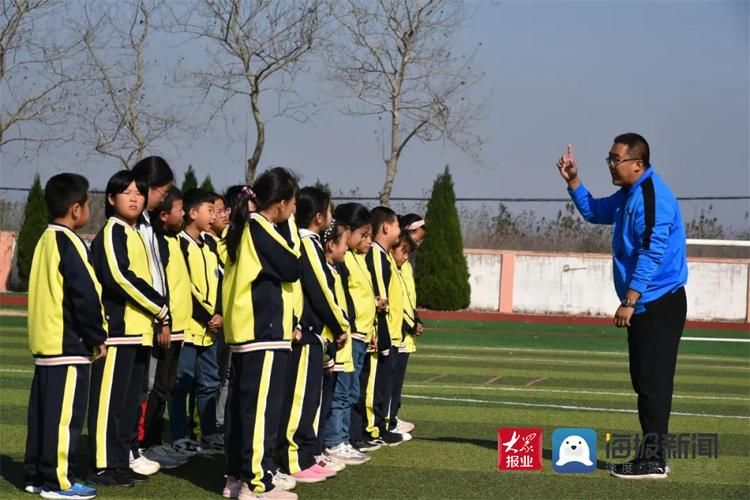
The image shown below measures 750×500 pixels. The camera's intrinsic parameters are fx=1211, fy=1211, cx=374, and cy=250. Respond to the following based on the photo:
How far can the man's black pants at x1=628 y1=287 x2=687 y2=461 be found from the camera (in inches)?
299

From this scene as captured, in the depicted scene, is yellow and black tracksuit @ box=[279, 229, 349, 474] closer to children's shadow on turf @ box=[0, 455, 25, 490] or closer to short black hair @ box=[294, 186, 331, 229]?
short black hair @ box=[294, 186, 331, 229]

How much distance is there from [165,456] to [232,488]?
140cm

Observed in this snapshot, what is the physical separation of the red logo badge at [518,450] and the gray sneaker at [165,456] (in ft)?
6.83

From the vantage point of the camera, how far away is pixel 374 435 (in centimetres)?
898

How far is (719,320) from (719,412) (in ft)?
74.7

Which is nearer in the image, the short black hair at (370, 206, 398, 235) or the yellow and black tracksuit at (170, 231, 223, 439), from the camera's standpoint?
the yellow and black tracksuit at (170, 231, 223, 439)

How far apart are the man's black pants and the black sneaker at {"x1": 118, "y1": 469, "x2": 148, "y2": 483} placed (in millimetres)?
3067

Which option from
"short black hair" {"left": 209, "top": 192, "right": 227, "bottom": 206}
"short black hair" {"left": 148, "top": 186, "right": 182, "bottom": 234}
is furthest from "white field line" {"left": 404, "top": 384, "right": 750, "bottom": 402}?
"short black hair" {"left": 148, "top": 186, "right": 182, "bottom": 234}

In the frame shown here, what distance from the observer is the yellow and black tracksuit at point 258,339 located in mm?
6637

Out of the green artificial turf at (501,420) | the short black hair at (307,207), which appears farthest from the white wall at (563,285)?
the short black hair at (307,207)

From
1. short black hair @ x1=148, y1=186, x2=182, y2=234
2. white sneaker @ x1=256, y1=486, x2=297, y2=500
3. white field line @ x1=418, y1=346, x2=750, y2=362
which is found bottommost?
white field line @ x1=418, y1=346, x2=750, y2=362

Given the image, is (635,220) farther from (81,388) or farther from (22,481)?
(22,481)

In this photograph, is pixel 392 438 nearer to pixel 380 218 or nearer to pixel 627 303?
pixel 380 218

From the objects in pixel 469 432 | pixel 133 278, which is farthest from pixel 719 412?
pixel 133 278
